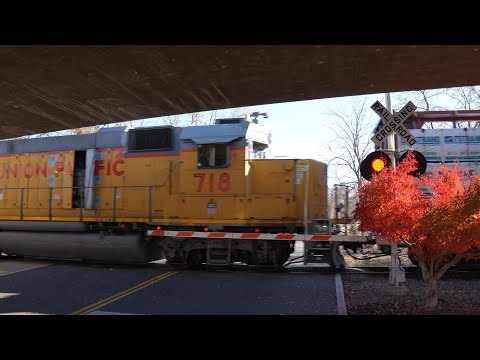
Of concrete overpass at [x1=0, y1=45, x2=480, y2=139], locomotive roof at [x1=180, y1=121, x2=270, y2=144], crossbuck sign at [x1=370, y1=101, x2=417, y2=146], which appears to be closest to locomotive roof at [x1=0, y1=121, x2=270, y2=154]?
locomotive roof at [x1=180, y1=121, x2=270, y2=144]

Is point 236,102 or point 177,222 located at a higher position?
point 236,102

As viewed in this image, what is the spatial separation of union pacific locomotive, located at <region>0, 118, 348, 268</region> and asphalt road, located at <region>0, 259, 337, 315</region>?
80 cm

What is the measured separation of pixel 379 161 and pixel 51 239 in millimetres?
10321

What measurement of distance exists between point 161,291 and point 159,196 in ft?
12.7

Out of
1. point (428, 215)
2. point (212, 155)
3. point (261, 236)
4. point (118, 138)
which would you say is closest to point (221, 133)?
point (212, 155)

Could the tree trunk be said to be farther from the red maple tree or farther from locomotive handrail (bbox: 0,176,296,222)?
locomotive handrail (bbox: 0,176,296,222)

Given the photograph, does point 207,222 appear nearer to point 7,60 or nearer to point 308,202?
point 308,202

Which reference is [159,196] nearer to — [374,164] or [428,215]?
[374,164]

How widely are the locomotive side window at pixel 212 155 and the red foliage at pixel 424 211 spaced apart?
4659 mm

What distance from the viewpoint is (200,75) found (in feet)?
22.4

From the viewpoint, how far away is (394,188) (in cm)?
703

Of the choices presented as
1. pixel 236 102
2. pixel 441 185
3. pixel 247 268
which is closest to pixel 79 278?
pixel 247 268

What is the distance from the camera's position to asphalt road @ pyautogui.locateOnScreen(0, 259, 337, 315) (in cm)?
736

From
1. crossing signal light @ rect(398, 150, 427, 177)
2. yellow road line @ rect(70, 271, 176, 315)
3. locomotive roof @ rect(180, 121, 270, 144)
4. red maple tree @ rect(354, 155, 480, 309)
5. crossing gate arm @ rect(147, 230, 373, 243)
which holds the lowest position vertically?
yellow road line @ rect(70, 271, 176, 315)
